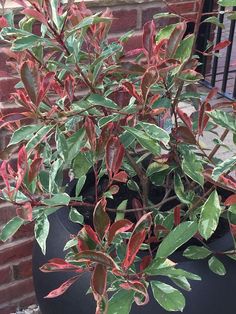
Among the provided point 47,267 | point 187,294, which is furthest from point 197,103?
point 47,267

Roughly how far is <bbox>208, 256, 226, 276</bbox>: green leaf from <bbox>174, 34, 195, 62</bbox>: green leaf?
0.46 metres

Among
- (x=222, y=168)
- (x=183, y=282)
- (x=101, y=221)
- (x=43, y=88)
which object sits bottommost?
(x=183, y=282)

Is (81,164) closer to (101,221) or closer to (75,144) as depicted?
(75,144)

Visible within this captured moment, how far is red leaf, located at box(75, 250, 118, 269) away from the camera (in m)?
0.96

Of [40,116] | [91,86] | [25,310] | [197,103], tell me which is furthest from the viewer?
[25,310]

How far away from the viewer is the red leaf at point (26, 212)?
1049 mm

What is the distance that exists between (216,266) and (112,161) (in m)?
0.34

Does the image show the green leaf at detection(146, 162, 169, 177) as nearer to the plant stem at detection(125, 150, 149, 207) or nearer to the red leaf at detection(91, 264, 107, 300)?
the plant stem at detection(125, 150, 149, 207)

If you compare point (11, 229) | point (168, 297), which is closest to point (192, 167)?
point (168, 297)

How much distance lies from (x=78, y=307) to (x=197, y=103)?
24.7 inches

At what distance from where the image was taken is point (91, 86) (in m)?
1.18

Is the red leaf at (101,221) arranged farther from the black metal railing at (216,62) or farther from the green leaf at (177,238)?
the black metal railing at (216,62)

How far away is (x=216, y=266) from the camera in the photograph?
1.21 metres

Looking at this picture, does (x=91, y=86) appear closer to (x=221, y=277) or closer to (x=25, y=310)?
(x=221, y=277)
